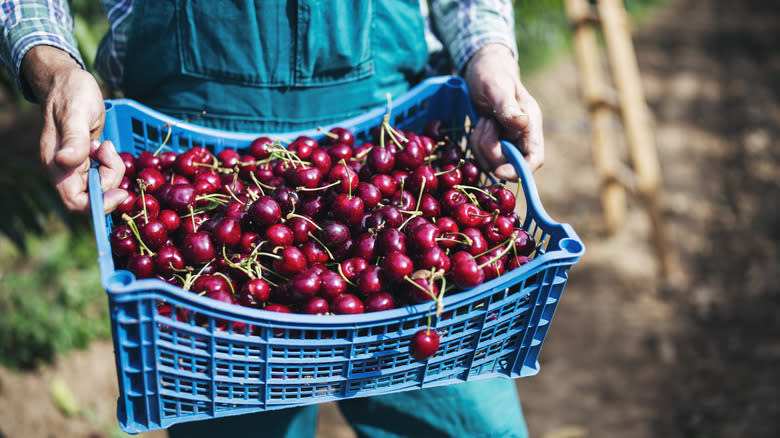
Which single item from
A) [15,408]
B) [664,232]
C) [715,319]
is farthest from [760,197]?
[15,408]

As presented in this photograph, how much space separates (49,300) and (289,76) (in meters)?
2.18

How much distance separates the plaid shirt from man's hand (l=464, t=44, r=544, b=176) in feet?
0.25

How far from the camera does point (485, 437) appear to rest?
159cm

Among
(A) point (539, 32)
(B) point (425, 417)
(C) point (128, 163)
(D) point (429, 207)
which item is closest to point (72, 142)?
(C) point (128, 163)

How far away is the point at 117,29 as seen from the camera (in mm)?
1695

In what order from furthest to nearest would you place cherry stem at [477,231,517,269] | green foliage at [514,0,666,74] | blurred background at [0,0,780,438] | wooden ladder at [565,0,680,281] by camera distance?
green foliage at [514,0,666,74], wooden ladder at [565,0,680,281], blurred background at [0,0,780,438], cherry stem at [477,231,517,269]

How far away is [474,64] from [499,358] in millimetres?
877

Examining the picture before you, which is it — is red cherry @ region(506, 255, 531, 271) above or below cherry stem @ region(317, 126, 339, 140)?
below

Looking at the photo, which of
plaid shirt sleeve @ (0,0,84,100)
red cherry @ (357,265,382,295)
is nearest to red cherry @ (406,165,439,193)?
red cherry @ (357,265,382,295)

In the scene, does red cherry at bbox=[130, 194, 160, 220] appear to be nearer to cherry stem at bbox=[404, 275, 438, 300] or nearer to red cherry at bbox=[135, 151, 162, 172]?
red cherry at bbox=[135, 151, 162, 172]

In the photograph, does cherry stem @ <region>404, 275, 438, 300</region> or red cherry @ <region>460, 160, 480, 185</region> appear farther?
red cherry @ <region>460, 160, 480, 185</region>

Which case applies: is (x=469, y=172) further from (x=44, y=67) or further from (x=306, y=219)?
(x=44, y=67)

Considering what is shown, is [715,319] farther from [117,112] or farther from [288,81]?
[117,112]

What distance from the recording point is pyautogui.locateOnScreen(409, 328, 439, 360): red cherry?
1.20 metres
